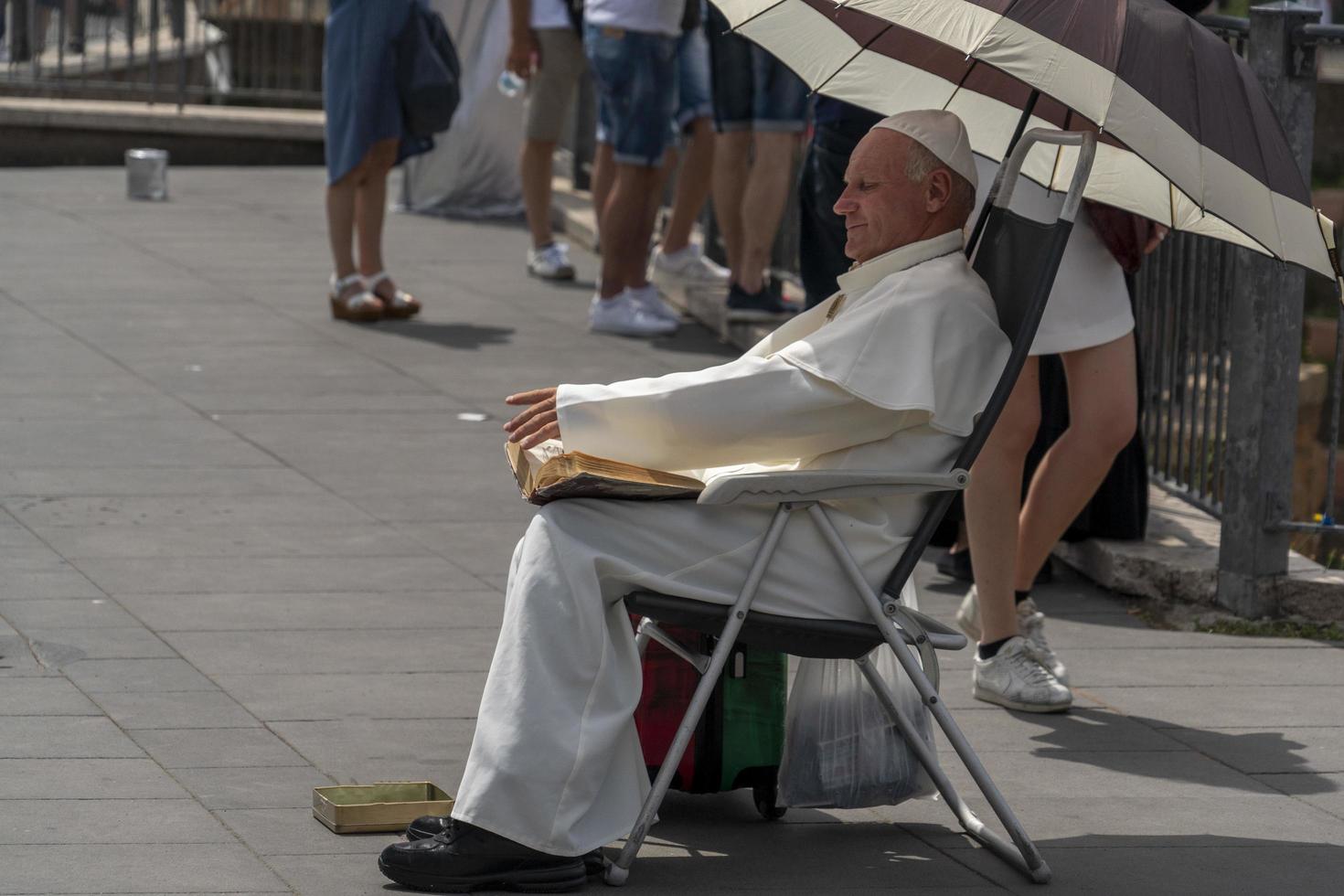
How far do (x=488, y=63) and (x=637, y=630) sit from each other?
9041 millimetres

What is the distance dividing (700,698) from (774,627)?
0.19 m

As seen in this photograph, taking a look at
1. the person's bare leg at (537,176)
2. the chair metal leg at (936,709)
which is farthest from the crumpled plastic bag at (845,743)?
the person's bare leg at (537,176)

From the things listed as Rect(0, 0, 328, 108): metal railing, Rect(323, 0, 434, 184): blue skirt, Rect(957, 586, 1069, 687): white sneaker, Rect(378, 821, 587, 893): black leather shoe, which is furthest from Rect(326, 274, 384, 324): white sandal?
Rect(0, 0, 328, 108): metal railing

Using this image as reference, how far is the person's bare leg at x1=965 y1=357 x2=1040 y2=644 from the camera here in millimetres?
5332

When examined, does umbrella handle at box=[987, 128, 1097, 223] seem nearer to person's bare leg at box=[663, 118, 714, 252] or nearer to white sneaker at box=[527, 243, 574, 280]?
person's bare leg at box=[663, 118, 714, 252]

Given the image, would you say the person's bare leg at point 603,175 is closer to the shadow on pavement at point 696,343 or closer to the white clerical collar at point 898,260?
the shadow on pavement at point 696,343

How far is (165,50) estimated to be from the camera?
1706cm

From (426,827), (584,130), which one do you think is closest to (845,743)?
(426,827)

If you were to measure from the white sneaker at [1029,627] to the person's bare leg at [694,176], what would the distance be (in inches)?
181

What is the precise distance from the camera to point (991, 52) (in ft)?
13.2

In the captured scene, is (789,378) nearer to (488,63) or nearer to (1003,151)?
(1003,151)

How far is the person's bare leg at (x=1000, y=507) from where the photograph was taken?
5332mm

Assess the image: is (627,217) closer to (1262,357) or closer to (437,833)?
(1262,357)

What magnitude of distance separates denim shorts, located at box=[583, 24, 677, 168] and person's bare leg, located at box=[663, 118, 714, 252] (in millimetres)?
499
